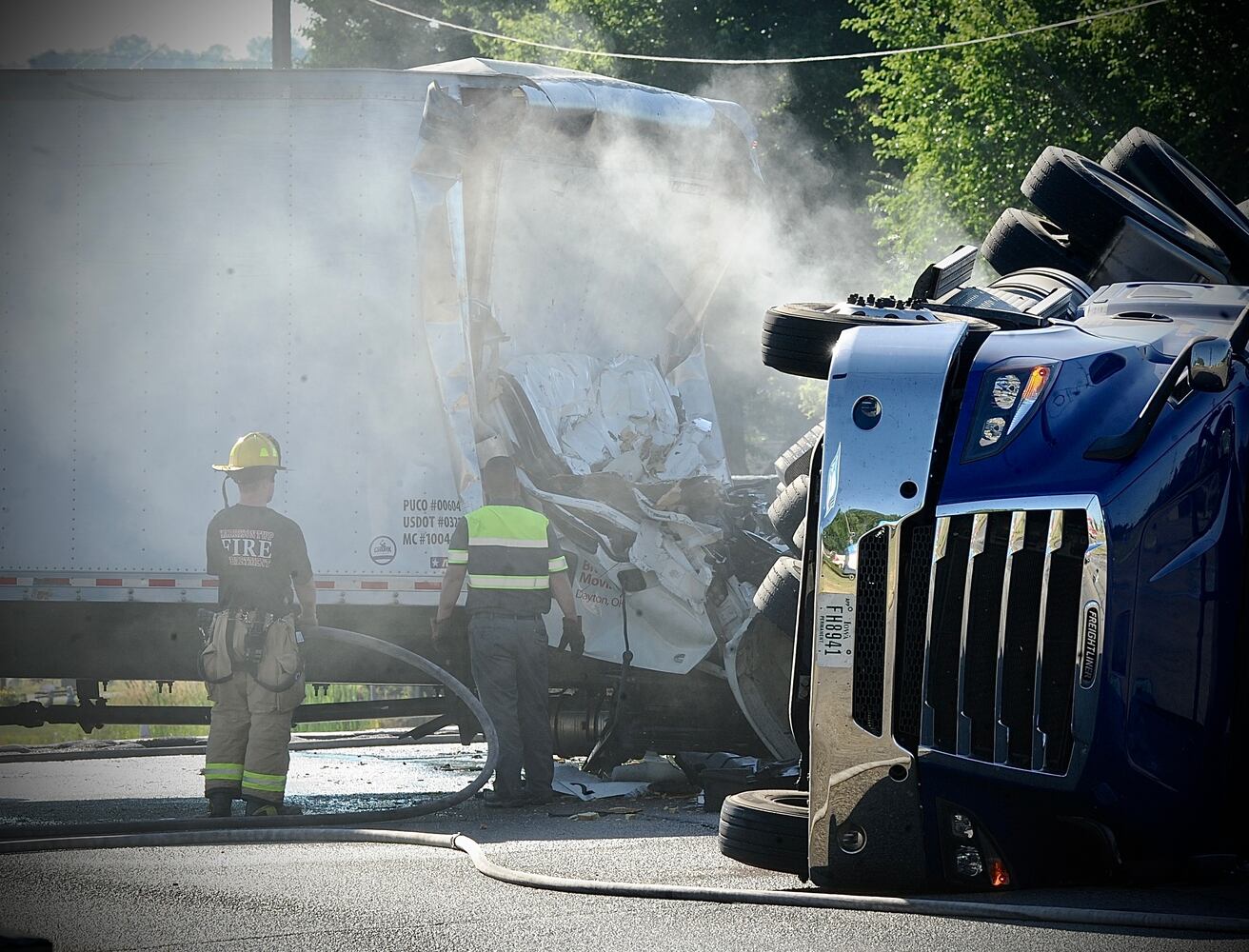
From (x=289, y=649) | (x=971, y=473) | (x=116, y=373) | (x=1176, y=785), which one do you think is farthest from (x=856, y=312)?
(x=116, y=373)

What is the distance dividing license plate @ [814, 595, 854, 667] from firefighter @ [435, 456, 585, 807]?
15.3 feet

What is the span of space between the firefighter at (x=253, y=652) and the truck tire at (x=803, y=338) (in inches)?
159

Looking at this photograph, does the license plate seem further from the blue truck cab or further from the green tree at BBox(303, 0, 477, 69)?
the green tree at BBox(303, 0, 477, 69)

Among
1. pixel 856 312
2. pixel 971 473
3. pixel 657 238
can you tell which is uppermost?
pixel 657 238

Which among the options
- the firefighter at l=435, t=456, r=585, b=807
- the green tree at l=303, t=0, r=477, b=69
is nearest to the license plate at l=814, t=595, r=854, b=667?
the firefighter at l=435, t=456, r=585, b=807

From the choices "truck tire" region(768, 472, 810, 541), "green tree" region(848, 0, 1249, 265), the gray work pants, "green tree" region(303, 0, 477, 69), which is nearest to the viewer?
"truck tire" region(768, 472, 810, 541)

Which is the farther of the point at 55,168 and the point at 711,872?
the point at 55,168

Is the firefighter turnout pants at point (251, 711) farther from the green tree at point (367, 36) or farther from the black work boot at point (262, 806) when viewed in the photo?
the green tree at point (367, 36)

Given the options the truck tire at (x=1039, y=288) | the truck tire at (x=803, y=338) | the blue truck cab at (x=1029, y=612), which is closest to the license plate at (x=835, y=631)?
the blue truck cab at (x=1029, y=612)

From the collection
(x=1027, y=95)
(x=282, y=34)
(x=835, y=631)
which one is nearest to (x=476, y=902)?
(x=835, y=631)

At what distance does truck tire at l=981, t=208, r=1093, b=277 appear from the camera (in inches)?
259

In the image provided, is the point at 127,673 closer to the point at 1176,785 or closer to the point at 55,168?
the point at 55,168

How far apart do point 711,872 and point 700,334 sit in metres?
5.84

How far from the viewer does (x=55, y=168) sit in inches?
372
